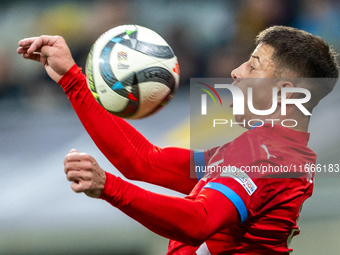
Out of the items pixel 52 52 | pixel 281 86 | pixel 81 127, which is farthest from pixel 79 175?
pixel 81 127

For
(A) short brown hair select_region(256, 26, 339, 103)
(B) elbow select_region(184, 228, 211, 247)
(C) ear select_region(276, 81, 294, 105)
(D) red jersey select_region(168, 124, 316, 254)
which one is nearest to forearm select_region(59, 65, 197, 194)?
(D) red jersey select_region(168, 124, 316, 254)

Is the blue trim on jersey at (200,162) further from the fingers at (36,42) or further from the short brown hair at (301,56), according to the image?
the fingers at (36,42)

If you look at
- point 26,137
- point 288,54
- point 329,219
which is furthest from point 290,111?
point 26,137

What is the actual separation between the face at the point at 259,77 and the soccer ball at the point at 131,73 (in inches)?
15.4

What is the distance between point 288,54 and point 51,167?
3484 mm

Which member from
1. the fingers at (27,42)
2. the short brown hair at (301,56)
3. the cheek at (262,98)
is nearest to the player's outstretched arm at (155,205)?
the cheek at (262,98)

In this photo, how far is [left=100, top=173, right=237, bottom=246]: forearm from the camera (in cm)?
143

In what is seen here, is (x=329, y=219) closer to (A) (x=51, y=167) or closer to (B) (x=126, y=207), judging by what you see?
(A) (x=51, y=167)

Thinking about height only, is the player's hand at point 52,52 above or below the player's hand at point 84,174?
above

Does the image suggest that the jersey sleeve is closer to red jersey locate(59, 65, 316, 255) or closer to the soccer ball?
red jersey locate(59, 65, 316, 255)

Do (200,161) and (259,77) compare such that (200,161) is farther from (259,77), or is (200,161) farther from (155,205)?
(155,205)

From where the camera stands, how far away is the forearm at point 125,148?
2.22 m

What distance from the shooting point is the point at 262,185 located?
5.32 feet

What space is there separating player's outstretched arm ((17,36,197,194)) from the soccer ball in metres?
0.27
